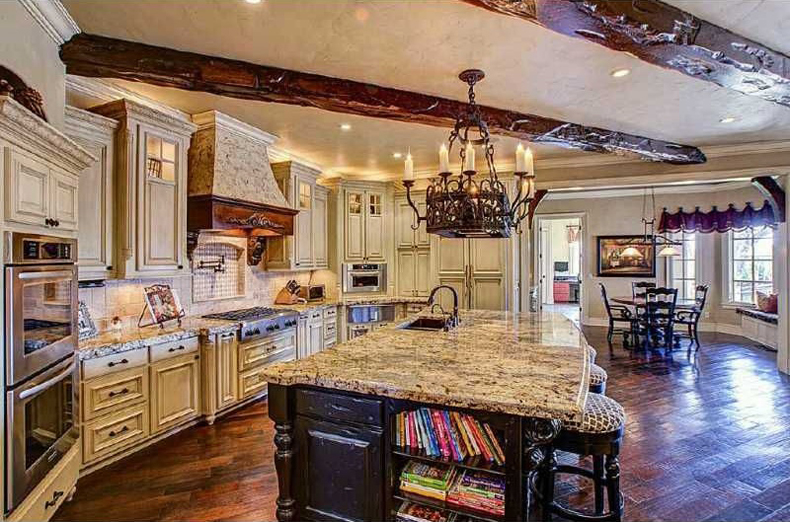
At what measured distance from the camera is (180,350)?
341 cm

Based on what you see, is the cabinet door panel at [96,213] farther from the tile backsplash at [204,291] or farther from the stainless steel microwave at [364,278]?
the stainless steel microwave at [364,278]

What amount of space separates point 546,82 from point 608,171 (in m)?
2.83

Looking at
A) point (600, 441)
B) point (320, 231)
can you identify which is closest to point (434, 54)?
point (600, 441)

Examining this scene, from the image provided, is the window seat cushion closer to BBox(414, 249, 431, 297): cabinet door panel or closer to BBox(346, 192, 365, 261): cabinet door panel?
BBox(414, 249, 431, 297): cabinet door panel

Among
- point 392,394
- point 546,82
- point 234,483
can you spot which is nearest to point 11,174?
point 392,394

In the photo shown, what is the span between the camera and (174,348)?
3.35 m

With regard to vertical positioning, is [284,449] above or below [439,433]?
below

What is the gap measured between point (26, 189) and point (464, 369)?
2.14 m

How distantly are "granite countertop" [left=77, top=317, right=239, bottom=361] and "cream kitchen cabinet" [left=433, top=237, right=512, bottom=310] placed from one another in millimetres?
3176

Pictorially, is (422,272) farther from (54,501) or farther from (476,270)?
(54,501)

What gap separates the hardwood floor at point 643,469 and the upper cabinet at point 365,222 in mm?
2694

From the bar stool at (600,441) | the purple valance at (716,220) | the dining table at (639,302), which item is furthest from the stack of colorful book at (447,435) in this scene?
the purple valance at (716,220)

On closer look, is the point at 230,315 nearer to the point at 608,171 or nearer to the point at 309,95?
the point at 309,95

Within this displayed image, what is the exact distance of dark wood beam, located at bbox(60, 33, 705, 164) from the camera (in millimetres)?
2619
